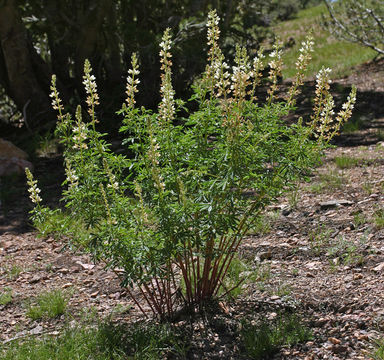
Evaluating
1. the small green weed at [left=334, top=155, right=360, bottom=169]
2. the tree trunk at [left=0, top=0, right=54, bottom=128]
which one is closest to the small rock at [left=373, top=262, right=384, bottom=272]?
the small green weed at [left=334, top=155, right=360, bottom=169]

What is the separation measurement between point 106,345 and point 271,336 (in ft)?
3.60

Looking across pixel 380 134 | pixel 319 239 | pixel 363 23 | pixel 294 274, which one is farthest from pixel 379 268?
pixel 363 23

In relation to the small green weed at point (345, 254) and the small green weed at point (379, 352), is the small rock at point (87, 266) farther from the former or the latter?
the small green weed at point (379, 352)

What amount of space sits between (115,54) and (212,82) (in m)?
7.22

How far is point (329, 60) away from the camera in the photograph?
46.1 ft

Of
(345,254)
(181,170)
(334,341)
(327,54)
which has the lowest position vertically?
(334,341)

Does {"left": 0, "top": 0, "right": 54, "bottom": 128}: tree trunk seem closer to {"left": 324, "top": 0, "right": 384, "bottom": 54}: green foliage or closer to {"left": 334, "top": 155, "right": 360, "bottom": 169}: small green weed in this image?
{"left": 334, "top": 155, "right": 360, "bottom": 169}: small green weed

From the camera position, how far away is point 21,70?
9.48 meters

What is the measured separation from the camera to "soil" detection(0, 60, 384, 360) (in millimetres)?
3453

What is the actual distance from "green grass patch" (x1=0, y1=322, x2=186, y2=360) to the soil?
19 cm

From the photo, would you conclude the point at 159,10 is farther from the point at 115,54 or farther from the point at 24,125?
the point at 24,125

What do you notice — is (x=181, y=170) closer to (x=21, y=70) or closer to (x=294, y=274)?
(x=294, y=274)

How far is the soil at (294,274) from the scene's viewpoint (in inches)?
136

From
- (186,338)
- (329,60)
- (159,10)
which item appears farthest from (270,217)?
(329,60)
